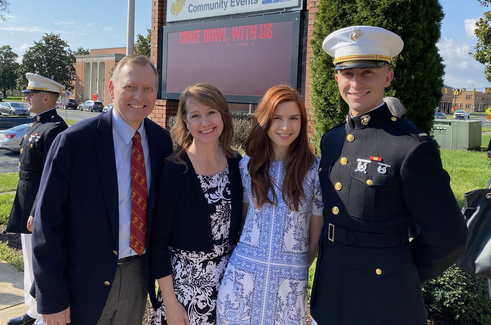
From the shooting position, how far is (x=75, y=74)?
69.1 m

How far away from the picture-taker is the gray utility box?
17.1 metres

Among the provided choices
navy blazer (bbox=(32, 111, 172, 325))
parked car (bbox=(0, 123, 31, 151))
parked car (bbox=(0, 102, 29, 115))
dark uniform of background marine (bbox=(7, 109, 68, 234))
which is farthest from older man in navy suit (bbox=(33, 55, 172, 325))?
parked car (bbox=(0, 102, 29, 115))

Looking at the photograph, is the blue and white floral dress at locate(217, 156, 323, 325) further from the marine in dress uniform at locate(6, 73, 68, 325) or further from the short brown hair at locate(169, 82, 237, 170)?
the marine in dress uniform at locate(6, 73, 68, 325)

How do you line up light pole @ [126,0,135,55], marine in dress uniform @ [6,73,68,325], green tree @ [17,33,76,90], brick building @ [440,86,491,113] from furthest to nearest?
brick building @ [440,86,491,113], green tree @ [17,33,76,90], light pole @ [126,0,135,55], marine in dress uniform @ [6,73,68,325]

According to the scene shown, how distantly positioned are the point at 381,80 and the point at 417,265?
901mm

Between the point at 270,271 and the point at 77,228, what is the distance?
1004 mm

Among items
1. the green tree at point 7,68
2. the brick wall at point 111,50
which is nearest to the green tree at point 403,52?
the brick wall at point 111,50

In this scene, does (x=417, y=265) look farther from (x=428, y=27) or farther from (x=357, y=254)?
(x=428, y=27)

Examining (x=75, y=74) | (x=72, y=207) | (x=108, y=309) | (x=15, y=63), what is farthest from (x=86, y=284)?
(x=15, y=63)

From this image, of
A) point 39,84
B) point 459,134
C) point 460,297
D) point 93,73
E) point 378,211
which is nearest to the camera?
point 378,211

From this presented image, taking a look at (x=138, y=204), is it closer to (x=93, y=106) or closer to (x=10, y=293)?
(x=10, y=293)

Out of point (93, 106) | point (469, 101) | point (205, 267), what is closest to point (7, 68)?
point (93, 106)

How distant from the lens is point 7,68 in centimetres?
7688

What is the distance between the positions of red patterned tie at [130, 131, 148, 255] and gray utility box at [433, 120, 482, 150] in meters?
17.5
